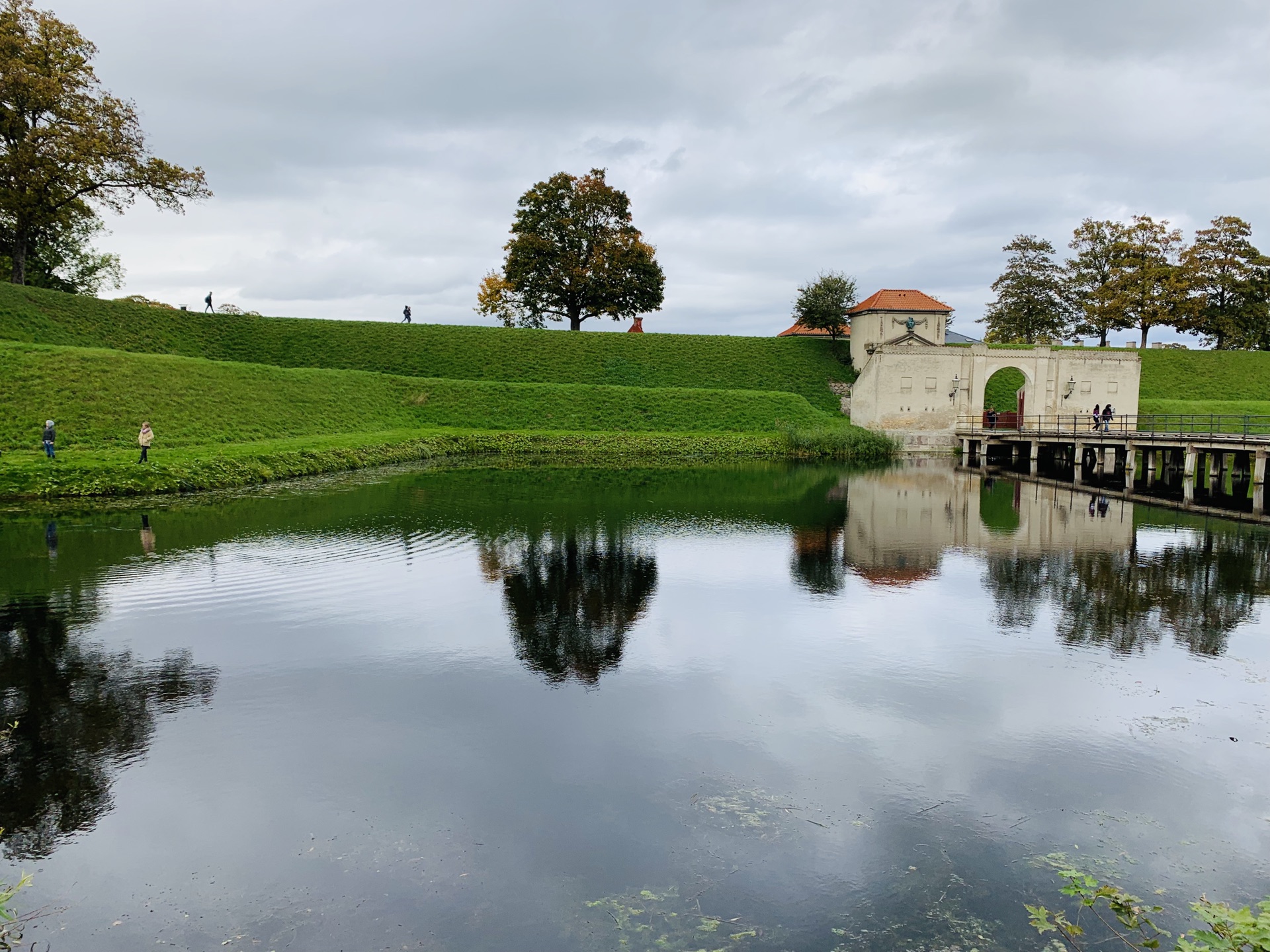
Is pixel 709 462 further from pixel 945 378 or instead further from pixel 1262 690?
pixel 1262 690

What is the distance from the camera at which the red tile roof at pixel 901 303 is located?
198ft

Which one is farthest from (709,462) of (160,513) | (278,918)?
(278,918)

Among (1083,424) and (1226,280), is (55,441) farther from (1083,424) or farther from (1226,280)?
(1226,280)

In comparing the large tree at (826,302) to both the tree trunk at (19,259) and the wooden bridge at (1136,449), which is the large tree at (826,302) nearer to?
the wooden bridge at (1136,449)

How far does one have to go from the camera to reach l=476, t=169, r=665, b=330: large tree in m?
67.9

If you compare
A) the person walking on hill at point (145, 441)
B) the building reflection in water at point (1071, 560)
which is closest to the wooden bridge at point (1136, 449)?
the building reflection in water at point (1071, 560)

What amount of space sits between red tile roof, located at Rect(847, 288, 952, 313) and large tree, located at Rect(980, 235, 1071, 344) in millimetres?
20758

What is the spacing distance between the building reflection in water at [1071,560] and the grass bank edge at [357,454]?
54.9 ft

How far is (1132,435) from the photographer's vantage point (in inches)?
1539

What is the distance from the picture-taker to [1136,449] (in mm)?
48594

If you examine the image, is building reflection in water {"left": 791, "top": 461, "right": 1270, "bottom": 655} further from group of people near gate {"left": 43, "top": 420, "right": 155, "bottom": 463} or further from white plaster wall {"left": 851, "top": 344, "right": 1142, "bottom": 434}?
white plaster wall {"left": 851, "top": 344, "right": 1142, "bottom": 434}

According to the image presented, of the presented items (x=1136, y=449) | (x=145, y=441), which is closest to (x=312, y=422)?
(x=145, y=441)

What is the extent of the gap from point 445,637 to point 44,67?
1974 inches

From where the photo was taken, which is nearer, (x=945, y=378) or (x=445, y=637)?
(x=445, y=637)
